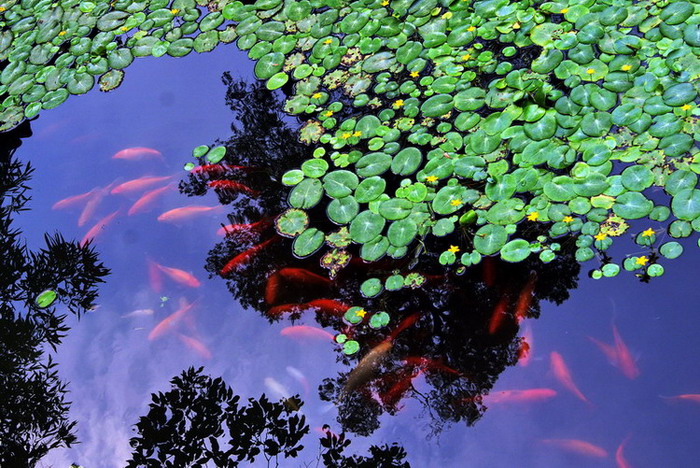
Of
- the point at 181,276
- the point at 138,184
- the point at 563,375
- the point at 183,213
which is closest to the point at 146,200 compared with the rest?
the point at 138,184

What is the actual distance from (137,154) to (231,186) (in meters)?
0.91

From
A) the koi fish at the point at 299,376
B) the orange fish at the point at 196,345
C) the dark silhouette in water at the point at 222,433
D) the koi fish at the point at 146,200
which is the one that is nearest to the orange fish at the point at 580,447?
the dark silhouette in water at the point at 222,433

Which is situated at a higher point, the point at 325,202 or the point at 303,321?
the point at 325,202

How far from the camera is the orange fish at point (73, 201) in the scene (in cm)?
367

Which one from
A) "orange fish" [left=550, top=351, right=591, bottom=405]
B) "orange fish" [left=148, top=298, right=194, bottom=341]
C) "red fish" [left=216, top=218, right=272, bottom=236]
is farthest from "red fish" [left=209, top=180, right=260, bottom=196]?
"orange fish" [left=550, top=351, right=591, bottom=405]

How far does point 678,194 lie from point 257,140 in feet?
7.78

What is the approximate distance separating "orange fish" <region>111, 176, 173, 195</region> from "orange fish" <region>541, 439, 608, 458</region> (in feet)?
8.85

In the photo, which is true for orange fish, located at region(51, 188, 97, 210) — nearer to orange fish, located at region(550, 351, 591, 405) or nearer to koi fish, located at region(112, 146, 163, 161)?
koi fish, located at region(112, 146, 163, 161)

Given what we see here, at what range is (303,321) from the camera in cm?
280

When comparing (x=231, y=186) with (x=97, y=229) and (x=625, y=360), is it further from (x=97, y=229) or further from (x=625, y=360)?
(x=625, y=360)

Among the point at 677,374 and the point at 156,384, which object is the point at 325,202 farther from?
the point at 677,374

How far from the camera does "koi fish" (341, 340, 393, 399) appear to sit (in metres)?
2.52

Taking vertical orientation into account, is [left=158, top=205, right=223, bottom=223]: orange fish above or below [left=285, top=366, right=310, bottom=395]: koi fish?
above

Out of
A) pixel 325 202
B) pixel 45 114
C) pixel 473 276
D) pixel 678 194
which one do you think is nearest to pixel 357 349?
pixel 473 276
